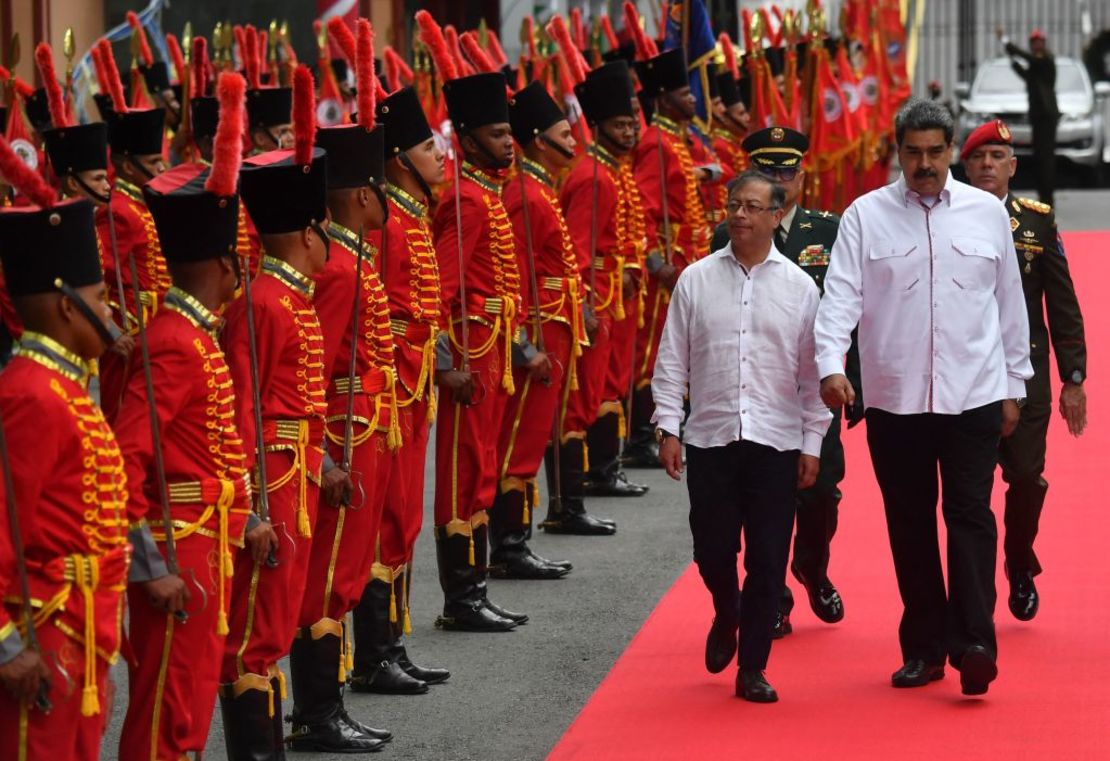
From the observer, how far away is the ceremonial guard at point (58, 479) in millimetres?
4406

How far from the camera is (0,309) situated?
4.75 metres

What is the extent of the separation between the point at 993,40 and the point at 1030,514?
33.4 meters

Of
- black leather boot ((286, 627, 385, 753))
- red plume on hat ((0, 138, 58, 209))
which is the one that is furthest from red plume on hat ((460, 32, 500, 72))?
red plume on hat ((0, 138, 58, 209))

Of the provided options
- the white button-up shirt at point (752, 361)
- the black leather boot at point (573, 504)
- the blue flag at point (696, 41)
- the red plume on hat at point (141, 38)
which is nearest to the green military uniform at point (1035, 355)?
the white button-up shirt at point (752, 361)

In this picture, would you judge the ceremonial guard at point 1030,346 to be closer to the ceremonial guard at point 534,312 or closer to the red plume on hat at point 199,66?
the ceremonial guard at point 534,312

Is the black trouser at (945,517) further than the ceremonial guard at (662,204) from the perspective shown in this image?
No

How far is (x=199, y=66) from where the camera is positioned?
10852 millimetres

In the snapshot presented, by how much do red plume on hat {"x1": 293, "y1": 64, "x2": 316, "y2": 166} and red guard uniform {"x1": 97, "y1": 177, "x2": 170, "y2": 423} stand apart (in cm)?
252

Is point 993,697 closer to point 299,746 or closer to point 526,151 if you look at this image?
point 299,746

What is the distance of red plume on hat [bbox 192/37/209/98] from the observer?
10.7 metres

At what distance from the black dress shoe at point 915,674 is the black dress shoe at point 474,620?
160 cm

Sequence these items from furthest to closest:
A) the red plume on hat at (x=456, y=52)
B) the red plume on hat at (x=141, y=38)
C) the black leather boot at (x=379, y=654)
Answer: the red plume on hat at (x=141, y=38)
the red plume on hat at (x=456, y=52)
the black leather boot at (x=379, y=654)

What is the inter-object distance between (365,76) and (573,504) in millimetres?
3757

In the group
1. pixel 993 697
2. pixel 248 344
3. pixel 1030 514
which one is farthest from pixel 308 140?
pixel 1030 514
